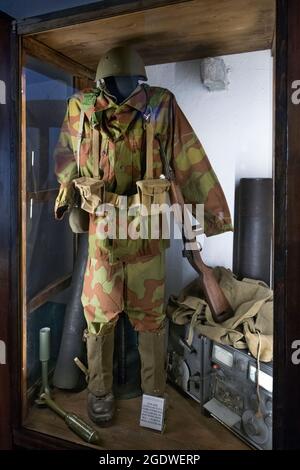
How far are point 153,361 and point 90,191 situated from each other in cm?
68

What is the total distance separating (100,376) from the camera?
1533 mm

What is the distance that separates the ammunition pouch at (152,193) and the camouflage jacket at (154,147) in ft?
0.23

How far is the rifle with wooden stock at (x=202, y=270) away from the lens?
1.42 m

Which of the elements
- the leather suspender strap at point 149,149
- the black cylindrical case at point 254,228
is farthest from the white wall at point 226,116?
the leather suspender strap at point 149,149

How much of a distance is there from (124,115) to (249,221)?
589mm

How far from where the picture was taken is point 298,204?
106 cm

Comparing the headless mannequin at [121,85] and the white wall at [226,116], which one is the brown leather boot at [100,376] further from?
the headless mannequin at [121,85]

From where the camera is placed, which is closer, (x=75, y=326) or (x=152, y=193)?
(x=152, y=193)

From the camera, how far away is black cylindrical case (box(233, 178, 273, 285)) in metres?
1.40

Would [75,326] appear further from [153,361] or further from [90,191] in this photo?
[90,191]

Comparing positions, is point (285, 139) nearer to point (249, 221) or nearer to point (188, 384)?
point (249, 221)

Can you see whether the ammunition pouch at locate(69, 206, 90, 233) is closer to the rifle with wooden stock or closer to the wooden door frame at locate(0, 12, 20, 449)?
the wooden door frame at locate(0, 12, 20, 449)

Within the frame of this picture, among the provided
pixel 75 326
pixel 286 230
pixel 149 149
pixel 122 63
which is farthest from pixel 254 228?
pixel 75 326
